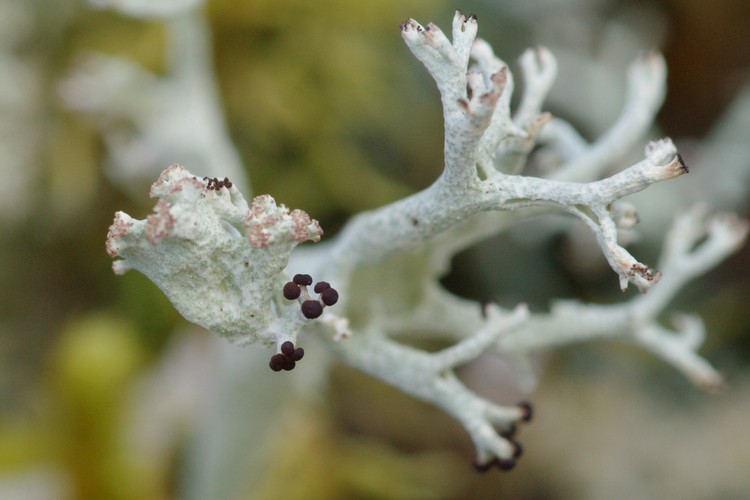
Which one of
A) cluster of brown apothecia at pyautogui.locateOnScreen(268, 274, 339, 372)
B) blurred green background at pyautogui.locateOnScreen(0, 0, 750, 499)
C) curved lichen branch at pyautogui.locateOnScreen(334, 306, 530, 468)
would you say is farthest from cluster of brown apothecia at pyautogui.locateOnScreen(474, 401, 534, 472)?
blurred green background at pyautogui.locateOnScreen(0, 0, 750, 499)

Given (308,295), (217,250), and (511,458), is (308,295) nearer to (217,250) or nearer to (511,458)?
(217,250)

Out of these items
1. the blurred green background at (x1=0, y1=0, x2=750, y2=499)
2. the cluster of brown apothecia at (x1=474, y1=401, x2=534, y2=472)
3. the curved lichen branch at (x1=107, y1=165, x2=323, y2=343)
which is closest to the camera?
the curved lichen branch at (x1=107, y1=165, x2=323, y2=343)

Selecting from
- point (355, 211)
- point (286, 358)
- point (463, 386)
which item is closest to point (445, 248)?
point (463, 386)

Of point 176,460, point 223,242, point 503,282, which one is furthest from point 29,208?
point 223,242

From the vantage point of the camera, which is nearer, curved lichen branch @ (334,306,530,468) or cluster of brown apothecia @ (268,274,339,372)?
cluster of brown apothecia @ (268,274,339,372)

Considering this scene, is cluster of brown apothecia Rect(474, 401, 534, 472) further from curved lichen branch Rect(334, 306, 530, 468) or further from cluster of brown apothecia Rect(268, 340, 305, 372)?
cluster of brown apothecia Rect(268, 340, 305, 372)

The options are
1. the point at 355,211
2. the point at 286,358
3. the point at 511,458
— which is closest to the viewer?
the point at 286,358

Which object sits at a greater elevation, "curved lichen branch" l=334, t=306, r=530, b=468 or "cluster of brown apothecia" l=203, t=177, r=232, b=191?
"cluster of brown apothecia" l=203, t=177, r=232, b=191

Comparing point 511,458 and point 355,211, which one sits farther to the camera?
point 355,211
